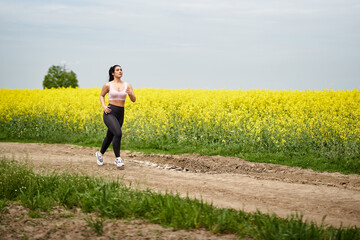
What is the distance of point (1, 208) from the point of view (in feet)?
23.0

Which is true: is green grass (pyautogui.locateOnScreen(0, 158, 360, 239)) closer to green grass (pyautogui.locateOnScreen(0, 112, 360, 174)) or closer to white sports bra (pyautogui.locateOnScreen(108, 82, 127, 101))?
white sports bra (pyautogui.locateOnScreen(108, 82, 127, 101))

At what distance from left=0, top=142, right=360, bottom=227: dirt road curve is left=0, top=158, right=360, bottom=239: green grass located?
73 centimetres

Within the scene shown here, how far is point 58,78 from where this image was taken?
5434 centimetres

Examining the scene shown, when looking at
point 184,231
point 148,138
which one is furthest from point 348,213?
point 148,138

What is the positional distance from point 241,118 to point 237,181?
7.88 metres

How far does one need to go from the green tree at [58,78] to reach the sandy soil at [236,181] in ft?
132

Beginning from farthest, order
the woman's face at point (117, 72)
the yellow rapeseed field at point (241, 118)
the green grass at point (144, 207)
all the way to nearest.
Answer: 1. the yellow rapeseed field at point (241, 118)
2. the woman's face at point (117, 72)
3. the green grass at point (144, 207)

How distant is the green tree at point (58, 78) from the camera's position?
53875 millimetres

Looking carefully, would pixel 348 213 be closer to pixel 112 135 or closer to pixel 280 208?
pixel 280 208

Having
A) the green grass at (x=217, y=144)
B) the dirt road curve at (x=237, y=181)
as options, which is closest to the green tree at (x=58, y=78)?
the green grass at (x=217, y=144)

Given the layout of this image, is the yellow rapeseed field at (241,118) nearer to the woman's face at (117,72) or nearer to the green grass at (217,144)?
the green grass at (217,144)

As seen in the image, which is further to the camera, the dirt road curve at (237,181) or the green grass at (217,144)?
the green grass at (217,144)

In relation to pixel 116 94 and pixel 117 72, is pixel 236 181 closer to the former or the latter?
pixel 116 94

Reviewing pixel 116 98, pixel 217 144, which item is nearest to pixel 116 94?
pixel 116 98
